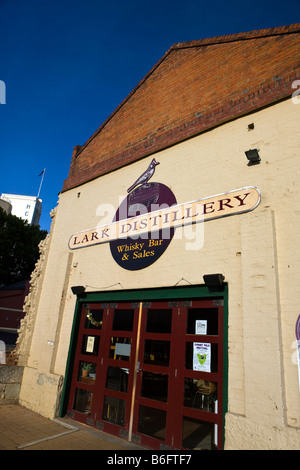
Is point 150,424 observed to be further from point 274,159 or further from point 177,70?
point 177,70

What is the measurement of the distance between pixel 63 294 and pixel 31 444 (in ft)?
10.9

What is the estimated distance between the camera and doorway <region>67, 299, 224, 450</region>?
15.3 feet

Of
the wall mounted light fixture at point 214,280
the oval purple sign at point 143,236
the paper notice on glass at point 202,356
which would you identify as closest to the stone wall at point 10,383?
the oval purple sign at point 143,236

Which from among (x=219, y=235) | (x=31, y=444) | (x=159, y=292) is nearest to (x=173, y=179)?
(x=219, y=235)

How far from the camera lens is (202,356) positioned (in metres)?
4.84

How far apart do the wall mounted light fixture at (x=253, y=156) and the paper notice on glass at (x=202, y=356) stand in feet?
10.6

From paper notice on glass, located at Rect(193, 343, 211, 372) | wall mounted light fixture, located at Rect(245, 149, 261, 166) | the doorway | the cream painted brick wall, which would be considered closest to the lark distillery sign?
the cream painted brick wall

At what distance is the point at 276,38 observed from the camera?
19.1 ft

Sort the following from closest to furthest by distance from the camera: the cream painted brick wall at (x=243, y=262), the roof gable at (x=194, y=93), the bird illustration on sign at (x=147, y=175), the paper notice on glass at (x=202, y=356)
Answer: the cream painted brick wall at (x=243, y=262) → the paper notice on glass at (x=202, y=356) → the roof gable at (x=194, y=93) → the bird illustration on sign at (x=147, y=175)

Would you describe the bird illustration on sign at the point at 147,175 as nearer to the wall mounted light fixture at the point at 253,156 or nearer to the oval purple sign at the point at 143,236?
the oval purple sign at the point at 143,236

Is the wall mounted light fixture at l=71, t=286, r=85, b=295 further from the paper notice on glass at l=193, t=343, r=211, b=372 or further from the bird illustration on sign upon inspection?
the paper notice on glass at l=193, t=343, r=211, b=372

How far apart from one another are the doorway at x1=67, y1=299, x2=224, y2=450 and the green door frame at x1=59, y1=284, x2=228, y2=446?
110mm

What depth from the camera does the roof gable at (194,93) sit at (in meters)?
5.61

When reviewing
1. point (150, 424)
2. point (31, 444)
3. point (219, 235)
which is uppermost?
point (219, 235)
